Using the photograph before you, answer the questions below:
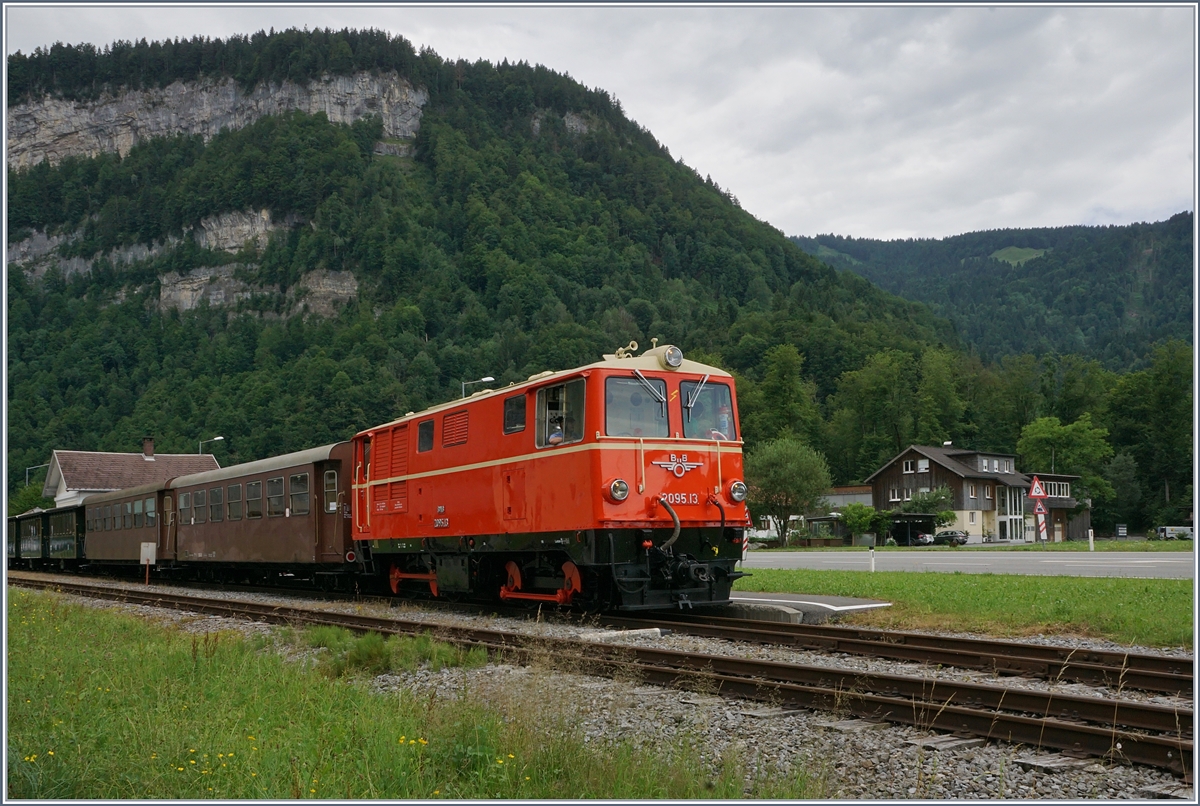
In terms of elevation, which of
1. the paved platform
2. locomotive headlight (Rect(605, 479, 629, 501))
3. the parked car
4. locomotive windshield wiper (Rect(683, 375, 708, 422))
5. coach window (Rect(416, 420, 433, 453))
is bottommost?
the parked car

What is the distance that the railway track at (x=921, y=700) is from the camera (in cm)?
680

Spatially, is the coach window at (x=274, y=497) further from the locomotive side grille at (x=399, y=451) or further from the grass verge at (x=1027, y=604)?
the grass verge at (x=1027, y=604)

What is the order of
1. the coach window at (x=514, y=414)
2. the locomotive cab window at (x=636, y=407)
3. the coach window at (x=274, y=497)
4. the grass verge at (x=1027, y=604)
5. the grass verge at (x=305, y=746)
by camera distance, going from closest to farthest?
1. the grass verge at (x=305, y=746)
2. the grass verge at (x=1027, y=604)
3. the locomotive cab window at (x=636, y=407)
4. the coach window at (x=514, y=414)
5. the coach window at (x=274, y=497)

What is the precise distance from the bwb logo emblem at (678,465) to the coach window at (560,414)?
51.8 inches

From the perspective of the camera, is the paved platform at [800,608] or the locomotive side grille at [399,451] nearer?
the paved platform at [800,608]

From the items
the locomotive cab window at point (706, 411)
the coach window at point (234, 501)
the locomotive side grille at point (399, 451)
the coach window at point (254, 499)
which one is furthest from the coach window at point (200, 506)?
the locomotive cab window at point (706, 411)

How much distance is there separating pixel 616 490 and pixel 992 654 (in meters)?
5.28

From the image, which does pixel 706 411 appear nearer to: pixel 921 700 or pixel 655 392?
pixel 655 392

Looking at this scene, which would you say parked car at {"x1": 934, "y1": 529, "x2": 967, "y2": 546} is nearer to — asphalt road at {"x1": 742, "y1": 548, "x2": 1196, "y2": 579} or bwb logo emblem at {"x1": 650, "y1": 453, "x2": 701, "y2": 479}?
asphalt road at {"x1": 742, "y1": 548, "x2": 1196, "y2": 579}

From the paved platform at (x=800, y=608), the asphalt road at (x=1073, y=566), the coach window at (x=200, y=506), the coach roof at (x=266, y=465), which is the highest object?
the coach roof at (x=266, y=465)

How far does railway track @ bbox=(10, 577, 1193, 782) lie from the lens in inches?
268

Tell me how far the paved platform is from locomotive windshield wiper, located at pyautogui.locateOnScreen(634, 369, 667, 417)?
10.7 feet

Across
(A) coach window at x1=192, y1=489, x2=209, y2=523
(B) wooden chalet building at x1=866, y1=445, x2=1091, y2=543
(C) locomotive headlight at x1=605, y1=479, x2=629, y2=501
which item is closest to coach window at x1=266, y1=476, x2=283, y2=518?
(A) coach window at x1=192, y1=489, x2=209, y2=523

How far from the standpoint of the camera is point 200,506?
28141 millimetres
